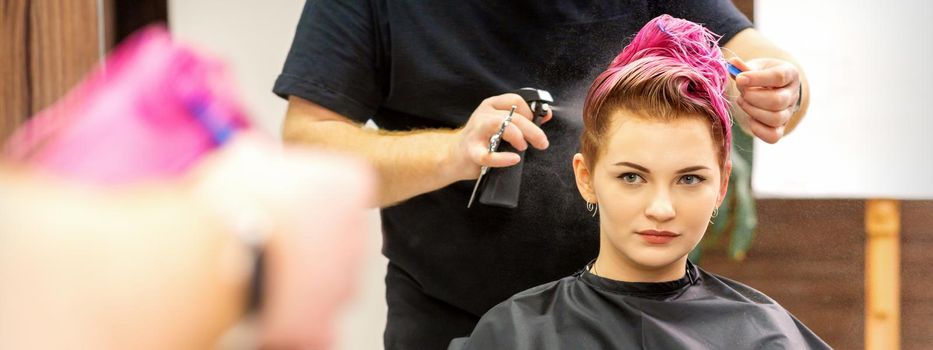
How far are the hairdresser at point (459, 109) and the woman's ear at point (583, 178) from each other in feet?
0.09

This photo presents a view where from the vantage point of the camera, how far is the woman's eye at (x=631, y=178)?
1400mm

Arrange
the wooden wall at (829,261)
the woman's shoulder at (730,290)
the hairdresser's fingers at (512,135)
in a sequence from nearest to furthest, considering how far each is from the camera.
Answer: the hairdresser's fingers at (512,135)
the woman's shoulder at (730,290)
the wooden wall at (829,261)

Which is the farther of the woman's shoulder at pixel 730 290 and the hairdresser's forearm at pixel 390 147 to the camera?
the woman's shoulder at pixel 730 290

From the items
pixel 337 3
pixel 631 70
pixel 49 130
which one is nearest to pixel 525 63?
pixel 631 70

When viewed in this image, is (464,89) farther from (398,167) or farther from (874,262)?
(874,262)

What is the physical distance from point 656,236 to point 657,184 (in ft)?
0.27

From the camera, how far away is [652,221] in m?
1.39

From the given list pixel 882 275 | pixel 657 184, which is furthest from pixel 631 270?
pixel 882 275

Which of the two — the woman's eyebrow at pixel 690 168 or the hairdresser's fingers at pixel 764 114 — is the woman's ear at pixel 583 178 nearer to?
the woman's eyebrow at pixel 690 168

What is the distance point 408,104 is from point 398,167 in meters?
0.11

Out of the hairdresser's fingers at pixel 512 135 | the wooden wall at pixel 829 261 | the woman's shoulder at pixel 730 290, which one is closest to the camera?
the hairdresser's fingers at pixel 512 135

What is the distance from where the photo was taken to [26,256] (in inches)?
25.8

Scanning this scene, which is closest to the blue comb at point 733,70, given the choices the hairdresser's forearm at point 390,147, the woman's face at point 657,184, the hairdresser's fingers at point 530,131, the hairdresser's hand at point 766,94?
the hairdresser's hand at point 766,94

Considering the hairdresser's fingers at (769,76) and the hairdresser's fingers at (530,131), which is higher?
the hairdresser's fingers at (769,76)
